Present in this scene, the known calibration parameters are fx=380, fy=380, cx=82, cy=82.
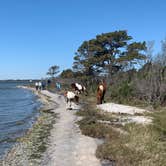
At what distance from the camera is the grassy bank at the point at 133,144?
35.9ft

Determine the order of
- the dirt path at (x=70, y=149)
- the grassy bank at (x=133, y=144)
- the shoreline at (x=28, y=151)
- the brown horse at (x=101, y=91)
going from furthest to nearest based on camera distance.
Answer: the brown horse at (x=101, y=91) → the shoreline at (x=28, y=151) → the dirt path at (x=70, y=149) → the grassy bank at (x=133, y=144)

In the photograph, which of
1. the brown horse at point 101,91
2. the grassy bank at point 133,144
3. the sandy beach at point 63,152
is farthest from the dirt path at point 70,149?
the brown horse at point 101,91

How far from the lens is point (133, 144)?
500 inches

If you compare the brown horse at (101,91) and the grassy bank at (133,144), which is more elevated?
the brown horse at (101,91)

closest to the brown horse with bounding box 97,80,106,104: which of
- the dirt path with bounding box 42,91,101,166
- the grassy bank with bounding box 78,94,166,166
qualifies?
the dirt path with bounding box 42,91,101,166

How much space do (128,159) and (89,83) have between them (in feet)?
154

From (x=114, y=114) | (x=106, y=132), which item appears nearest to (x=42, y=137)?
(x=106, y=132)

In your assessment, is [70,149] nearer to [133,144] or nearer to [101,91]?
[133,144]

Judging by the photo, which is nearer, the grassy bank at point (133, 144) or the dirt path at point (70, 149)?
the grassy bank at point (133, 144)

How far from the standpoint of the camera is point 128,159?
35.9ft

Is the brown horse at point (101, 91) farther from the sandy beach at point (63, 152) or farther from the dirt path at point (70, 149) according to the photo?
the sandy beach at point (63, 152)

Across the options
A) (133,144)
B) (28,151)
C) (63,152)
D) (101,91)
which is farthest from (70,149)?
(101,91)

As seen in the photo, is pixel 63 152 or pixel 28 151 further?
pixel 28 151

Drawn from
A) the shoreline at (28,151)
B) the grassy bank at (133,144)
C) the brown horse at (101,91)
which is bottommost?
the shoreline at (28,151)
